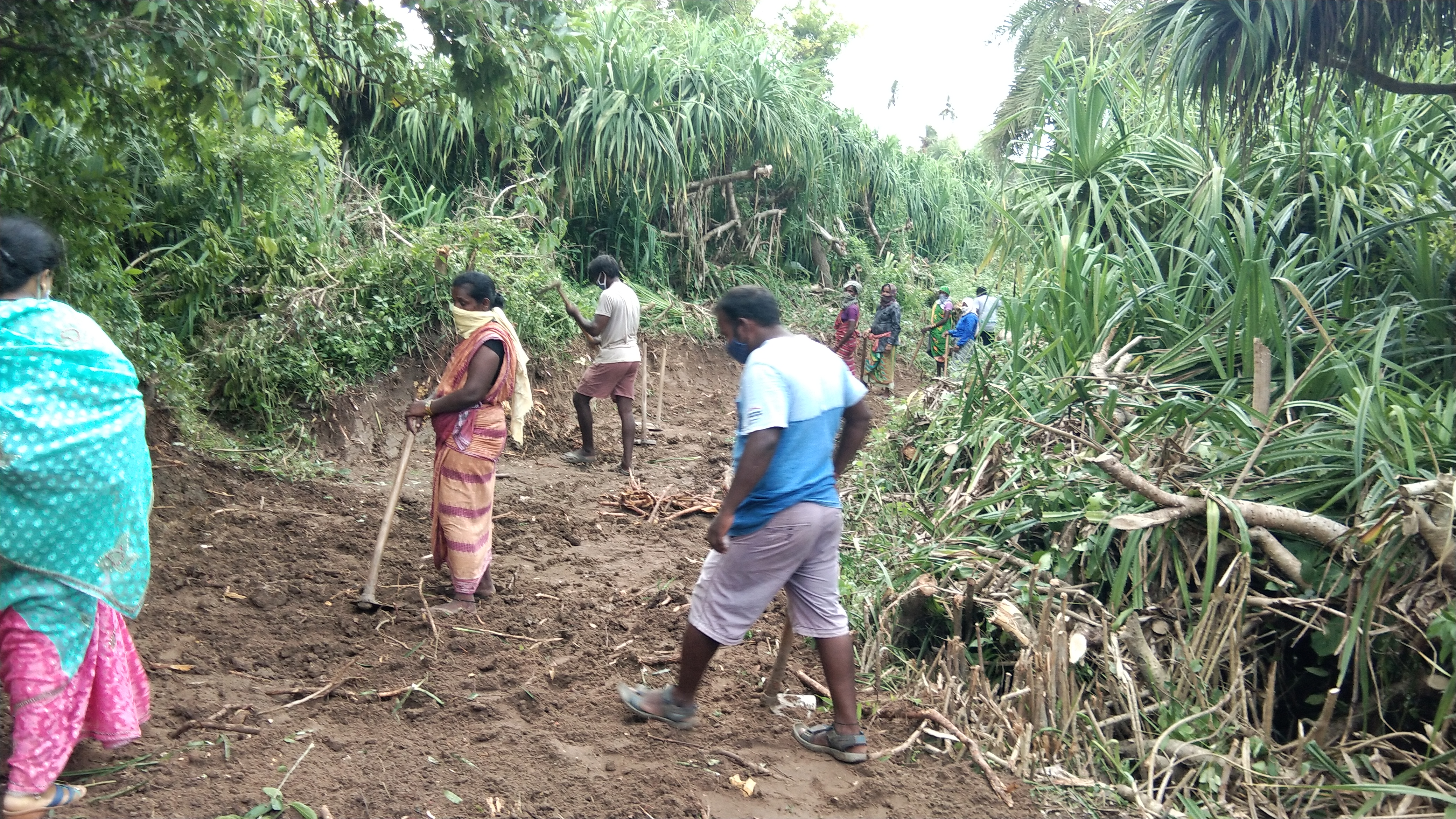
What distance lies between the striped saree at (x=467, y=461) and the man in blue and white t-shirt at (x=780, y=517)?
1401mm

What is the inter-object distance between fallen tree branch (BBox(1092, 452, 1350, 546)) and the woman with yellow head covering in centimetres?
259

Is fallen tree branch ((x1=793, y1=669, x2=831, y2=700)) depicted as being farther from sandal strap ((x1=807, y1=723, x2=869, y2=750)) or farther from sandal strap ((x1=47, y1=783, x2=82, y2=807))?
sandal strap ((x1=47, y1=783, x2=82, y2=807))

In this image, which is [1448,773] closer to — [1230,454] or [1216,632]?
[1216,632]

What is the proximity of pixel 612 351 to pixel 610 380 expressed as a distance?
0.75ft

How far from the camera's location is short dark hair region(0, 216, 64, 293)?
254 cm

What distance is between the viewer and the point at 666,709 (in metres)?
3.46

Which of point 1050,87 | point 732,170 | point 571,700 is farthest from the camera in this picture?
point 732,170

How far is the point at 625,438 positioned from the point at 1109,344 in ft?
12.0

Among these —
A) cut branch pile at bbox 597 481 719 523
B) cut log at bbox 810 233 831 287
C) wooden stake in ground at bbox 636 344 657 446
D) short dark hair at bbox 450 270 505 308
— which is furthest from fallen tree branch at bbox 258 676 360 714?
cut log at bbox 810 233 831 287

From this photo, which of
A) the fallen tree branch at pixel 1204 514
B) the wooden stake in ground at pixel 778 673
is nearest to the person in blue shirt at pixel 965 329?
the fallen tree branch at pixel 1204 514

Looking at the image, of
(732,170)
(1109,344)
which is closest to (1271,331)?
(1109,344)

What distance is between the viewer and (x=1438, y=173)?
16.0 ft

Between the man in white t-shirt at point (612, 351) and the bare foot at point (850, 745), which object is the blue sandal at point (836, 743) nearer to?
the bare foot at point (850, 745)

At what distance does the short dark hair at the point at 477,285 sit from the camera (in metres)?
4.35
